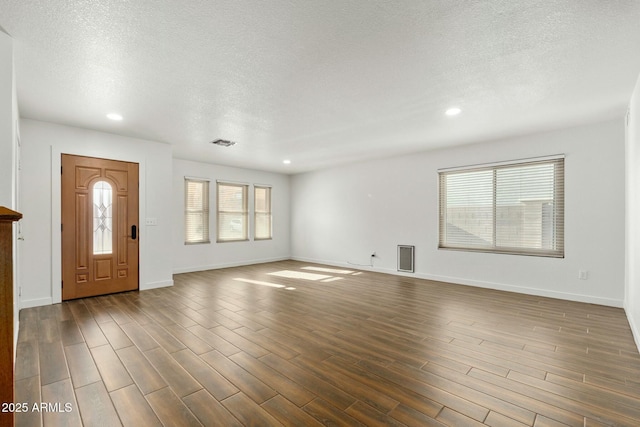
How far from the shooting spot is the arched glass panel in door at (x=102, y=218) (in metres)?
4.66

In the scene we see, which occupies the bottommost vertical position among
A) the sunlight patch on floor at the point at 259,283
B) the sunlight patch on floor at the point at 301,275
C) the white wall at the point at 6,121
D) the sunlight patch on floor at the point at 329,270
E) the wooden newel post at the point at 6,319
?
the sunlight patch on floor at the point at 329,270

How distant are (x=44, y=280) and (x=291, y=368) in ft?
13.3

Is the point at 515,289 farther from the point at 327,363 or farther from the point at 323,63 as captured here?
the point at 323,63

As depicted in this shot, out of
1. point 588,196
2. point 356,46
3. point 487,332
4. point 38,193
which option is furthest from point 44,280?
point 588,196

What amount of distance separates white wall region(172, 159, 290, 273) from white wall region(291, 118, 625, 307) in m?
0.37

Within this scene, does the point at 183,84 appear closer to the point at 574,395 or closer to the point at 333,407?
the point at 333,407

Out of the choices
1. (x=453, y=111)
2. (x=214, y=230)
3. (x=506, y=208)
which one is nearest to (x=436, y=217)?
(x=506, y=208)

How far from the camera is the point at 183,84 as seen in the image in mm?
2990

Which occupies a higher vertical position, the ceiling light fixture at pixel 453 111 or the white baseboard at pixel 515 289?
the ceiling light fixture at pixel 453 111

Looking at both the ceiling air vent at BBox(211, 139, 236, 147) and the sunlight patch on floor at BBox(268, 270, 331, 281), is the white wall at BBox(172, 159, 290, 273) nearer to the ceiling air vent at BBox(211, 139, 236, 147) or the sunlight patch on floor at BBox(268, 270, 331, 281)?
the sunlight patch on floor at BBox(268, 270, 331, 281)

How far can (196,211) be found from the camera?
6.86m

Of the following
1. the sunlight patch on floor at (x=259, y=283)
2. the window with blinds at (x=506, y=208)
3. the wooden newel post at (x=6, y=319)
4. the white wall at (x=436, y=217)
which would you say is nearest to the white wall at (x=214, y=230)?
the white wall at (x=436, y=217)

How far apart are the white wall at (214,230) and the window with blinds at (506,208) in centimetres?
450

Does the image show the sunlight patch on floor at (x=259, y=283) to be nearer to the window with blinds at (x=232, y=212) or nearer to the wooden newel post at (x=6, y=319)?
the window with blinds at (x=232, y=212)
